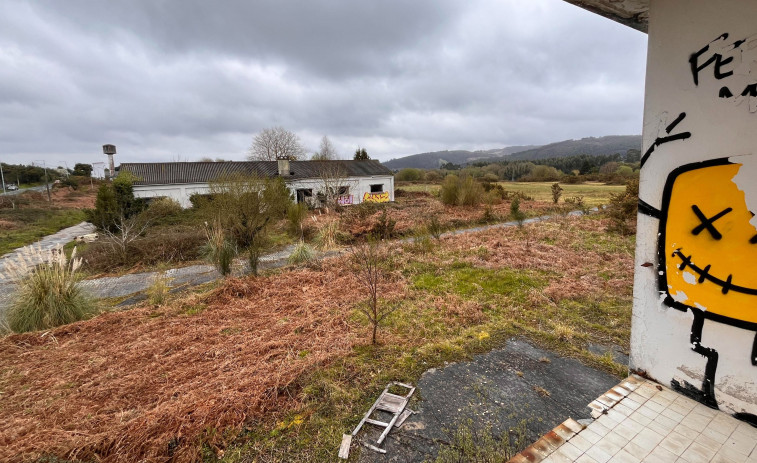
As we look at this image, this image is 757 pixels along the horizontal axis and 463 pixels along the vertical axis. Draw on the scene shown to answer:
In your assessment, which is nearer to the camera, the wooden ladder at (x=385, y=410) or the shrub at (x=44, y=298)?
the wooden ladder at (x=385, y=410)

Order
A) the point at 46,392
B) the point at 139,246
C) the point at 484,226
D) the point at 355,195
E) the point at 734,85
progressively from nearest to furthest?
the point at 734,85 → the point at 46,392 → the point at 139,246 → the point at 484,226 → the point at 355,195

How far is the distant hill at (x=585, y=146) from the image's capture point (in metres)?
104

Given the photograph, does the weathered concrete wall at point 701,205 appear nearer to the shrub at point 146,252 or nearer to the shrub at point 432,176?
the shrub at point 146,252

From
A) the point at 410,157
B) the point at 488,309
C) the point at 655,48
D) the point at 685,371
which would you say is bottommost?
the point at 488,309

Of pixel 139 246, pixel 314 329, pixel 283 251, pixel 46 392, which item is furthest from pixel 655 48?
pixel 139 246

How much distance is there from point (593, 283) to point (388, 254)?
4.93 m

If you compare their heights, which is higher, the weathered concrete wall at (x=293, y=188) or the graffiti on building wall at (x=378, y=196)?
the weathered concrete wall at (x=293, y=188)

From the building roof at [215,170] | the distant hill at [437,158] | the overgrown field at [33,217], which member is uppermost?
the distant hill at [437,158]

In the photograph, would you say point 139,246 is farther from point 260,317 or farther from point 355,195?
point 355,195

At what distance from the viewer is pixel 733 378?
1713mm

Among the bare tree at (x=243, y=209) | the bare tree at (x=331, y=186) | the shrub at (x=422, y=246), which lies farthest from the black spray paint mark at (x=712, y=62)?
the bare tree at (x=331, y=186)

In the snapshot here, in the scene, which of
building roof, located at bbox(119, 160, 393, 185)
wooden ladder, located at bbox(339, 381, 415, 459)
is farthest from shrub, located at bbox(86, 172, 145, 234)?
wooden ladder, located at bbox(339, 381, 415, 459)

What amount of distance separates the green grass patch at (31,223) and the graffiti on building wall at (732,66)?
1916 cm

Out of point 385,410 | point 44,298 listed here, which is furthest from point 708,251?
point 44,298
